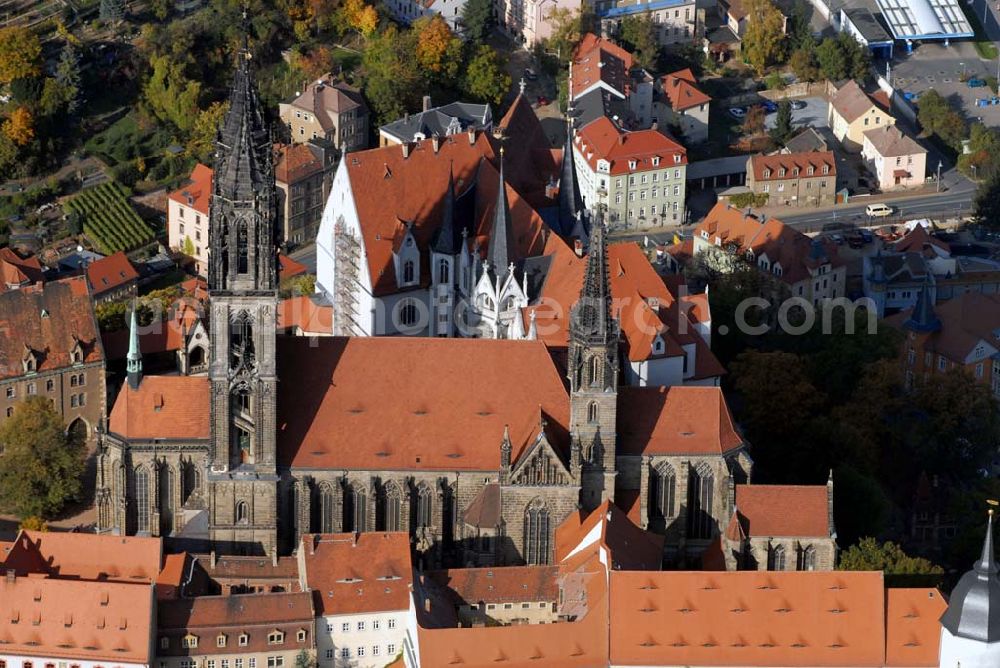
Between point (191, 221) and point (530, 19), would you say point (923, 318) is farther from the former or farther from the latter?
point (191, 221)

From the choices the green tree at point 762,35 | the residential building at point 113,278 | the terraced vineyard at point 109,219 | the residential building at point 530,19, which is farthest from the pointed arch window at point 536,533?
the green tree at point 762,35

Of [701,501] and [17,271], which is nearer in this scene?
[701,501]

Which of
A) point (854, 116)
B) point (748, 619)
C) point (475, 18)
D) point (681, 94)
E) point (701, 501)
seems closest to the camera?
point (748, 619)

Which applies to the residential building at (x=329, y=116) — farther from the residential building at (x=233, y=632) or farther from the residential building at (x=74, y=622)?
the residential building at (x=74, y=622)

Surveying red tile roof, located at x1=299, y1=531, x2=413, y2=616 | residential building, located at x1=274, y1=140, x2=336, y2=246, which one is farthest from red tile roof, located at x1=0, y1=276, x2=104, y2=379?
red tile roof, located at x1=299, y1=531, x2=413, y2=616

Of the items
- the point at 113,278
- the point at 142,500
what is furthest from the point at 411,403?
the point at 113,278

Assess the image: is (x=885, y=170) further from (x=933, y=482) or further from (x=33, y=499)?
(x=33, y=499)

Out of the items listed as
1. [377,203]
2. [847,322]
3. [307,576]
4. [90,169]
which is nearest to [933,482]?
[847,322]
